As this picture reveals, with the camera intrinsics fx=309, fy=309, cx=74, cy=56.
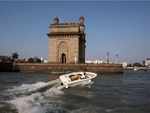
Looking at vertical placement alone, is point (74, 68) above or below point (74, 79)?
above

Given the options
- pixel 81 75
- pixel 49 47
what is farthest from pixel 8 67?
pixel 81 75

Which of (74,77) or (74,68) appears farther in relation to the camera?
→ (74,68)

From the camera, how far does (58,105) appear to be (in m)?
16.0

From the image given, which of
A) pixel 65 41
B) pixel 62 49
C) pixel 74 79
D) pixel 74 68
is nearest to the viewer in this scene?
pixel 74 79

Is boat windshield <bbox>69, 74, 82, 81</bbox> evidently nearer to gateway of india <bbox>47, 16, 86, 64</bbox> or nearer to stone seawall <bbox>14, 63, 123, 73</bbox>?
stone seawall <bbox>14, 63, 123, 73</bbox>

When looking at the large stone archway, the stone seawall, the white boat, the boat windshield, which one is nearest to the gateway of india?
the large stone archway

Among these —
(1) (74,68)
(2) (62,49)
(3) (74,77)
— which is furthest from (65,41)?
(3) (74,77)

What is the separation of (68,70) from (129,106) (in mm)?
49833

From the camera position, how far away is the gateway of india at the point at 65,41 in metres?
73.8

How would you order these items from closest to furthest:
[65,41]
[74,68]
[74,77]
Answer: [74,77]
[74,68]
[65,41]

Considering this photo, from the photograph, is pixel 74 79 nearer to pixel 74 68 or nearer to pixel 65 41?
pixel 74 68

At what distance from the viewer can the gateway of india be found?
242ft

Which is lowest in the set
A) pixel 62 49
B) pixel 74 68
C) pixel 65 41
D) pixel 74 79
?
pixel 74 79

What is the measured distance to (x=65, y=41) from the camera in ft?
244
